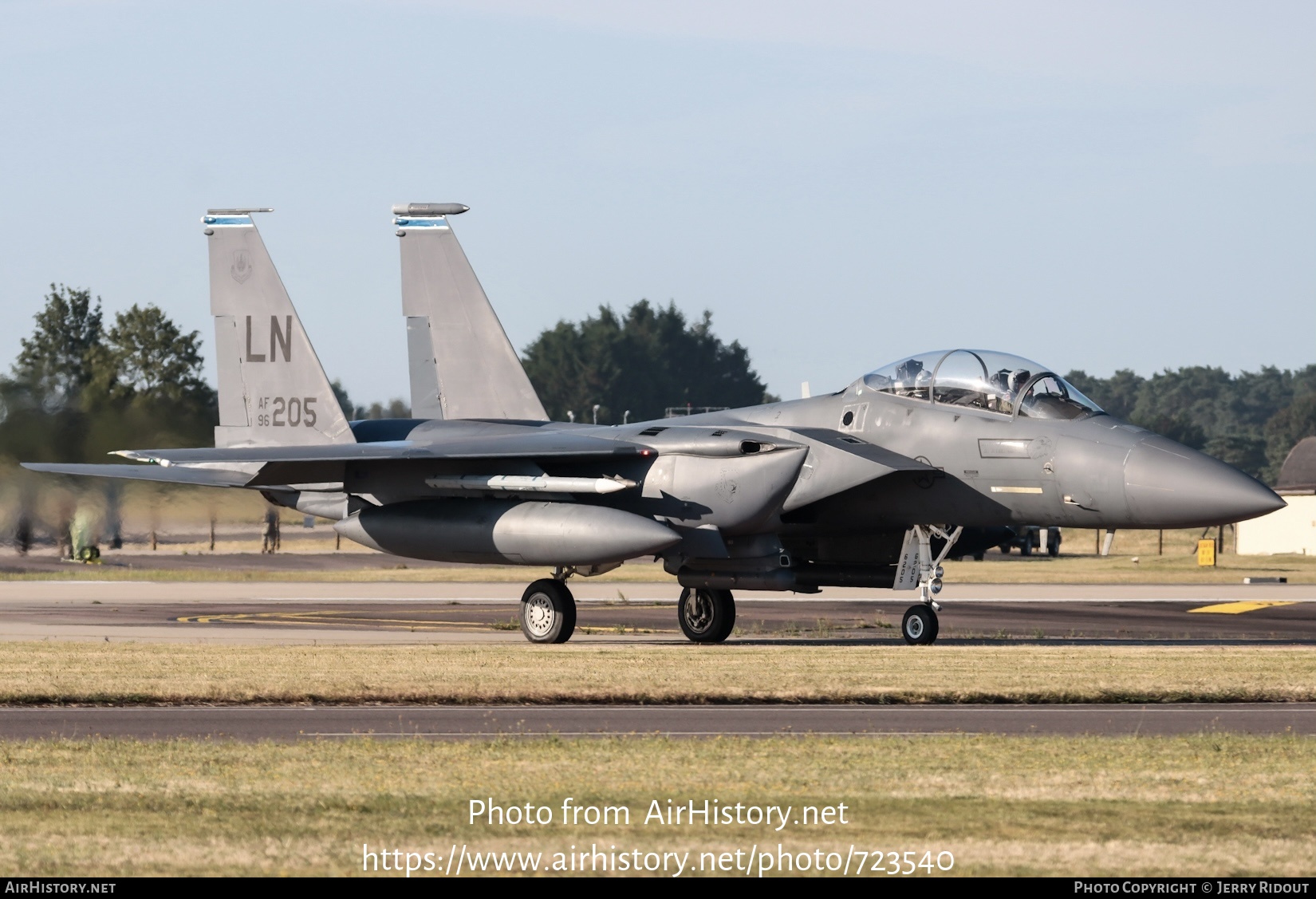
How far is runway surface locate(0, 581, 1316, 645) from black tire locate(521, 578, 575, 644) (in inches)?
23.1

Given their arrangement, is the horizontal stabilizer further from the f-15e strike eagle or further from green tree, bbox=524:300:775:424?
green tree, bbox=524:300:775:424

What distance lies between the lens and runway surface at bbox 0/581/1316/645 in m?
21.4

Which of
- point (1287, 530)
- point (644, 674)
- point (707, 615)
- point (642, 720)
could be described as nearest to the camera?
point (642, 720)

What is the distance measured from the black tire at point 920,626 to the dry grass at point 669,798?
849 centimetres

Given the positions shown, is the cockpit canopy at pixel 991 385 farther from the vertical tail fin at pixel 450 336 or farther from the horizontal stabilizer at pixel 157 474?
the horizontal stabilizer at pixel 157 474

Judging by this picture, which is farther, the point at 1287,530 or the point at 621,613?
the point at 1287,530

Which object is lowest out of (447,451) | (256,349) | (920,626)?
(920,626)

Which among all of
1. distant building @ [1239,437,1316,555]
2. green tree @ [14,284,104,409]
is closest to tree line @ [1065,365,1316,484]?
distant building @ [1239,437,1316,555]

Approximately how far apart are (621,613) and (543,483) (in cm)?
679

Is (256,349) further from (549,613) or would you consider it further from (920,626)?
(920,626)

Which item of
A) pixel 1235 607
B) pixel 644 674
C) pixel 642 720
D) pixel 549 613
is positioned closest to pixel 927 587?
pixel 549 613

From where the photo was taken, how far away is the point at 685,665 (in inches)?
612

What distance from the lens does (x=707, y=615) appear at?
2075 centimetres

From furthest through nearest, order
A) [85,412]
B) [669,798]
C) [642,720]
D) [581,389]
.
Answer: [581,389], [85,412], [642,720], [669,798]
